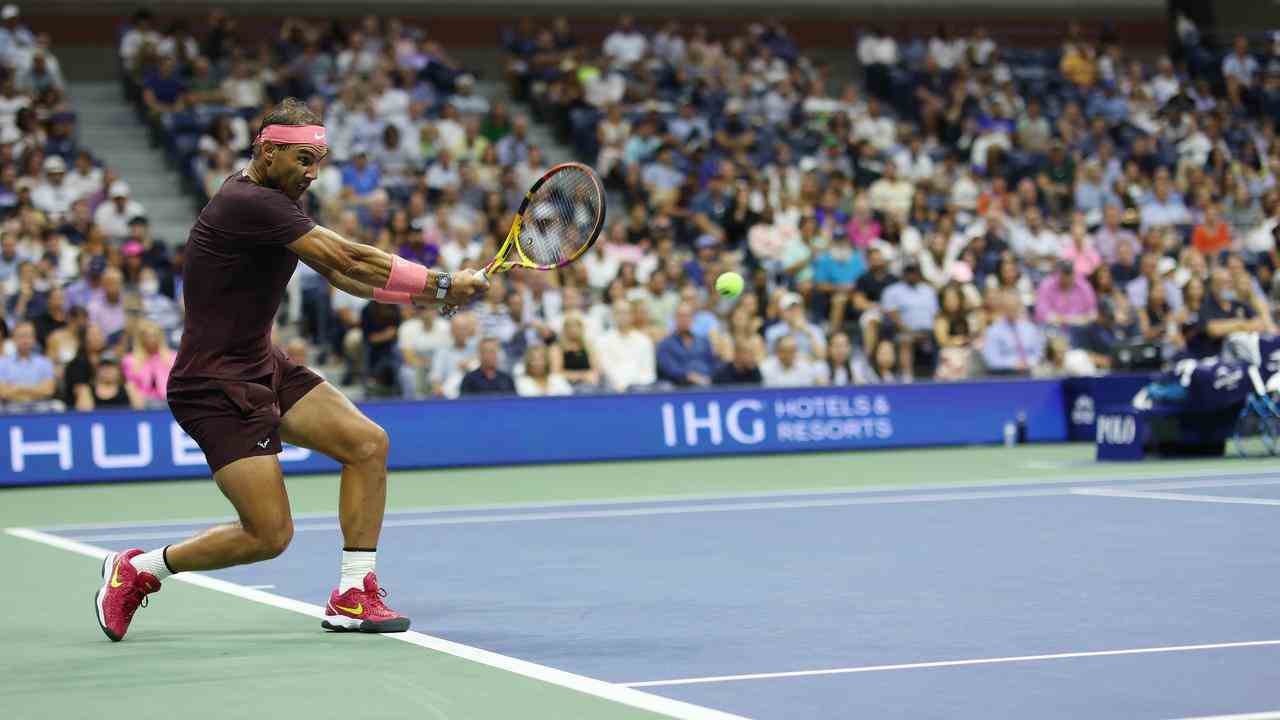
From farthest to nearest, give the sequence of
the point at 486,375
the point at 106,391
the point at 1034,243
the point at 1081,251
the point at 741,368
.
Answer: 1. the point at 1034,243
2. the point at 1081,251
3. the point at 741,368
4. the point at 486,375
5. the point at 106,391

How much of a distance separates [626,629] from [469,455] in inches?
406

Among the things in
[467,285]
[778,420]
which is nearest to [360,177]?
[778,420]

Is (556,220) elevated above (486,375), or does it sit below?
above

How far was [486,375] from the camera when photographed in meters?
17.6

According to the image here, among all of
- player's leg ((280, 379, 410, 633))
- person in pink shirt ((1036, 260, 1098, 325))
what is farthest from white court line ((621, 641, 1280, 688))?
person in pink shirt ((1036, 260, 1098, 325))

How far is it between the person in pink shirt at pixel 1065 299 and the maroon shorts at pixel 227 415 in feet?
49.0

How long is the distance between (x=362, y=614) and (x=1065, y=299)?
15.2 metres

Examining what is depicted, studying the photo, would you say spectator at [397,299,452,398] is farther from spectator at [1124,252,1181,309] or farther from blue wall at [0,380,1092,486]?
spectator at [1124,252,1181,309]

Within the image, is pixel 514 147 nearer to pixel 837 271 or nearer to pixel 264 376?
pixel 837 271

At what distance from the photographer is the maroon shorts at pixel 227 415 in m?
7.14

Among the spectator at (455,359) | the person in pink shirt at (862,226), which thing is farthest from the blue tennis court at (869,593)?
the person in pink shirt at (862,226)

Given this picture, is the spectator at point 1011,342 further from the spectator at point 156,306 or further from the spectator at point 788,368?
the spectator at point 156,306

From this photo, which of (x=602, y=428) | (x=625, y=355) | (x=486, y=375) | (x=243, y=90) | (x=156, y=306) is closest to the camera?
(x=486, y=375)

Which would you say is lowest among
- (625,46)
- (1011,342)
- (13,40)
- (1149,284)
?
(1011,342)
